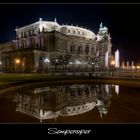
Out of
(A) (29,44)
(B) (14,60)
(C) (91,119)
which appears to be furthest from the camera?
(A) (29,44)

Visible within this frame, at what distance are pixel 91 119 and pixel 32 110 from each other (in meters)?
3.55

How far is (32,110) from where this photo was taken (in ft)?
34.9

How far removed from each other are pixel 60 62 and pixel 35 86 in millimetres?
39805

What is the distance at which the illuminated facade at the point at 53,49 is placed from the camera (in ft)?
183

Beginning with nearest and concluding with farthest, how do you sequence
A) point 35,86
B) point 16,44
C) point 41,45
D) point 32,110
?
point 32,110 → point 35,86 → point 41,45 → point 16,44

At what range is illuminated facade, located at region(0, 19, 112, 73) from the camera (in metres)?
55.7

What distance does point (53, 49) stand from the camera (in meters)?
63.6

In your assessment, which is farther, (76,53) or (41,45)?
(76,53)
